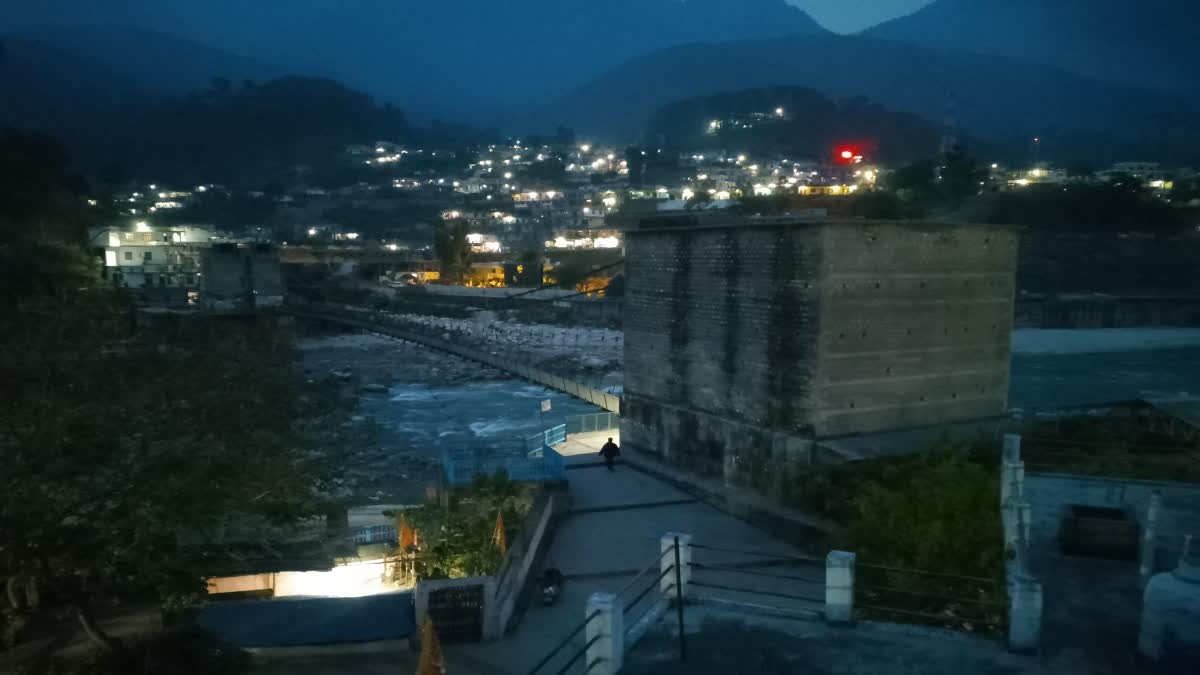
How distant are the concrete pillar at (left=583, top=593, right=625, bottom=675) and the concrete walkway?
140cm

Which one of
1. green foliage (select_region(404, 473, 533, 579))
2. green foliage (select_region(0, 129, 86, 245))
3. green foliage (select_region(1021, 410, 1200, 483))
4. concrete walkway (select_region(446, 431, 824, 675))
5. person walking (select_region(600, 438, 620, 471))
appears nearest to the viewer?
concrete walkway (select_region(446, 431, 824, 675))

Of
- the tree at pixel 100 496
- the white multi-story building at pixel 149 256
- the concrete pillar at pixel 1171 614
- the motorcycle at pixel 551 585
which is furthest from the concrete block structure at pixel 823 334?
the white multi-story building at pixel 149 256

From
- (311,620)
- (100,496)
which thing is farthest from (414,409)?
(100,496)

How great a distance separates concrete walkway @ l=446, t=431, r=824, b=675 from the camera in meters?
6.81

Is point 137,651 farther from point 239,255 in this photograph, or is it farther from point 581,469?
point 239,255

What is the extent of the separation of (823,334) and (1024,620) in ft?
17.0

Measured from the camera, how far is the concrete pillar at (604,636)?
436 centimetres

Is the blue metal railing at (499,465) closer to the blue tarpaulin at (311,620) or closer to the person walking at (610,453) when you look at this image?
the person walking at (610,453)

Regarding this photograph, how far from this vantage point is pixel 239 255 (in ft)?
131

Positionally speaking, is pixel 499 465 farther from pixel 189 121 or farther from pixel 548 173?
pixel 189 121

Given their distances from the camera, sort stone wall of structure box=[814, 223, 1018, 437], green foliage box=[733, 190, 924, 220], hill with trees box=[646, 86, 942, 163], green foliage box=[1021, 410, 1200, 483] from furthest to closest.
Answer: hill with trees box=[646, 86, 942, 163] → green foliage box=[733, 190, 924, 220] → stone wall of structure box=[814, 223, 1018, 437] → green foliage box=[1021, 410, 1200, 483]

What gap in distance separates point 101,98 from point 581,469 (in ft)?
550

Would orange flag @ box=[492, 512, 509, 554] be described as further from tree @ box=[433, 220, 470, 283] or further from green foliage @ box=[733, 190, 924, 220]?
tree @ box=[433, 220, 470, 283]

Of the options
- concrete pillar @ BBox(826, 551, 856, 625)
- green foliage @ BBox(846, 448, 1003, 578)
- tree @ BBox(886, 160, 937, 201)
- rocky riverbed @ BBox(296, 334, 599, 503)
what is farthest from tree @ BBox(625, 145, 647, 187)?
concrete pillar @ BBox(826, 551, 856, 625)
